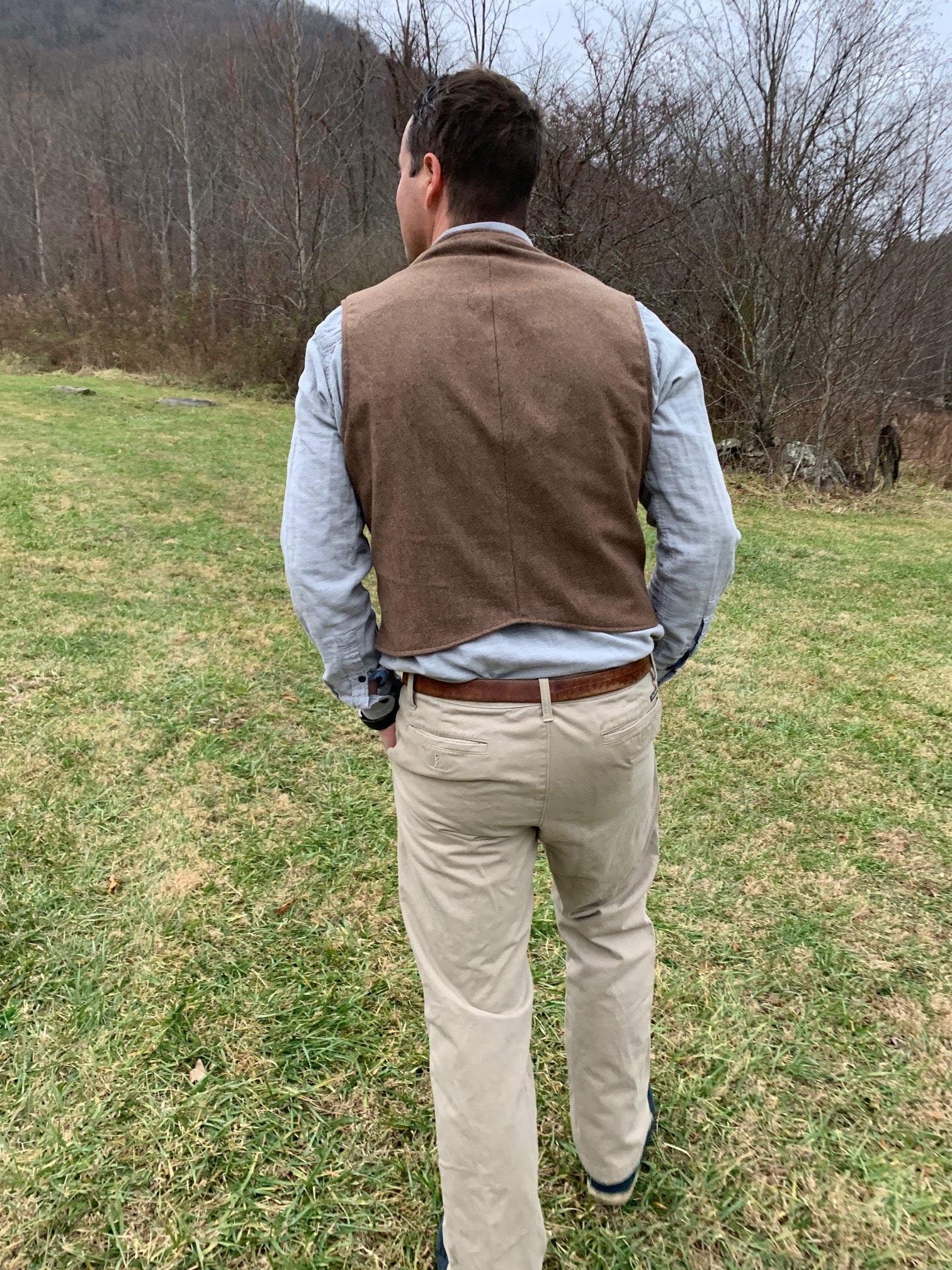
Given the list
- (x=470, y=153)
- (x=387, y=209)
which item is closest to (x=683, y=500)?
(x=470, y=153)

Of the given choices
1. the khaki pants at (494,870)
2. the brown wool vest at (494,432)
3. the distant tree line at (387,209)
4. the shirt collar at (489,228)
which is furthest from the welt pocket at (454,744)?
the distant tree line at (387,209)

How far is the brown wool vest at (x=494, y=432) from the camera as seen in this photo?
1.04 metres

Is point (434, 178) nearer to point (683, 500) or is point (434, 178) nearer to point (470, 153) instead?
point (470, 153)

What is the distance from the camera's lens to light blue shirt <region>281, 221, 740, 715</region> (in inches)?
44.2

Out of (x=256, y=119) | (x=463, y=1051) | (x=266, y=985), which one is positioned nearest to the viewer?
(x=463, y=1051)

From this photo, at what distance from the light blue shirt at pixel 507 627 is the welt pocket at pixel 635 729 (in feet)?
0.28

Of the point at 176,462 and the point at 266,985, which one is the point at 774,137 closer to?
the point at 176,462

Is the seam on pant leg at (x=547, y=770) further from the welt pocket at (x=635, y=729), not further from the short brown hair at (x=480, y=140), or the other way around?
the short brown hair at (x=480, y=140)

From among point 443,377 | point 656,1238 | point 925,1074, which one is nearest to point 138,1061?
point 656,1238

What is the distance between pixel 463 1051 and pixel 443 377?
3.03ft

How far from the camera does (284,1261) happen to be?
1.42 meters

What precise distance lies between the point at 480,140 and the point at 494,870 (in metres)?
1.00

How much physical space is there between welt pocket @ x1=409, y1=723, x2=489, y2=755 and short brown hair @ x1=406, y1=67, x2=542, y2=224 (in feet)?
2.34

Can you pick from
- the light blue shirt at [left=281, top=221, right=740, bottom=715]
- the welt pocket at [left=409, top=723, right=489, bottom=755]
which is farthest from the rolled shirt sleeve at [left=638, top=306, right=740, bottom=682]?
the welt pocket at [left=409, top=723, right=489, bottom=755]
